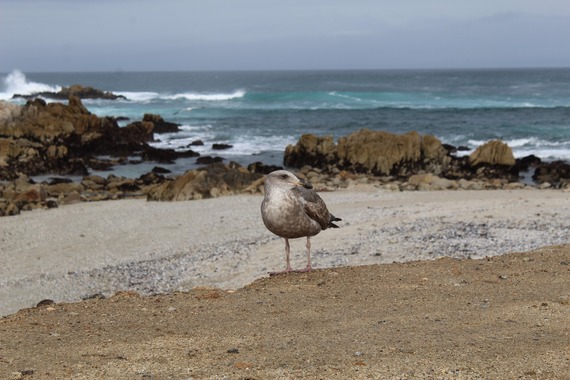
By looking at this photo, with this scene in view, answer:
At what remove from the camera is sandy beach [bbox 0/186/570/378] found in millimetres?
5012

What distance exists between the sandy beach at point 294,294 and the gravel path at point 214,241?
45 mm

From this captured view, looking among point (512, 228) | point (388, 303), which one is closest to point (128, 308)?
point (388, 303)

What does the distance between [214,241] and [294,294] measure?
6.92 metres

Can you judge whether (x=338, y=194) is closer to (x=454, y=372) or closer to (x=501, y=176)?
(x=501, y=176)

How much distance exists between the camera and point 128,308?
6.78 metres

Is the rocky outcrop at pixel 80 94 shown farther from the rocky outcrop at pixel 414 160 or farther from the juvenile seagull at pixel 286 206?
the juvenile seagull at pixel 286 206

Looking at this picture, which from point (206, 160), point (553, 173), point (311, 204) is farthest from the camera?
point (206, 160)

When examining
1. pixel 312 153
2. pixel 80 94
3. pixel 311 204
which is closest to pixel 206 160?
pixel 312 153

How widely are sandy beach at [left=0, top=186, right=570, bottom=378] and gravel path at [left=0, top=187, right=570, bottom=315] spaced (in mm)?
45

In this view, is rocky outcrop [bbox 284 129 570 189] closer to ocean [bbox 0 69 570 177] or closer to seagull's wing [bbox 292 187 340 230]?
ocean [bbox 0 69 570 177]

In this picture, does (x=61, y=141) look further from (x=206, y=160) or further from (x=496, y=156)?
(x=496, y=156)

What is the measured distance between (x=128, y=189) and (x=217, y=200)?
6626mm

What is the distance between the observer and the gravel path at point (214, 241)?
1130cm

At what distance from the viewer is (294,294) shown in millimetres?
7098
